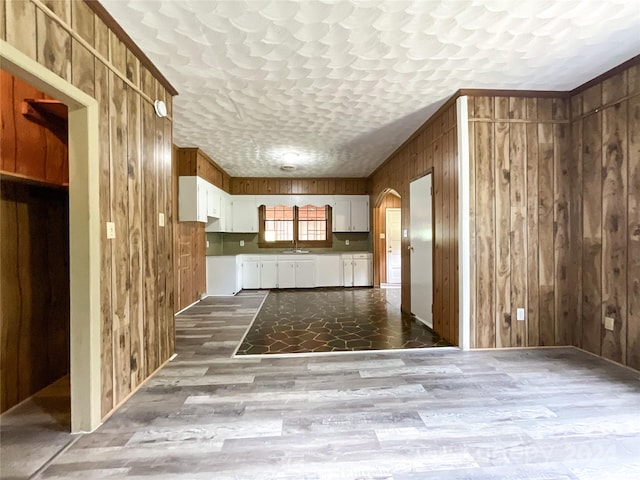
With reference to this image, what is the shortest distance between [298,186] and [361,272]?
2.59 metres

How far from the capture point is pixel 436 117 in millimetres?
3277

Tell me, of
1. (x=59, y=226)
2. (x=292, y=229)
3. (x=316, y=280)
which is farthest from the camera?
→ (x=292, y=229)

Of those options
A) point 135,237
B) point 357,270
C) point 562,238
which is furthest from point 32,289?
point 357,270

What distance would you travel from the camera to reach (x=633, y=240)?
2.36m

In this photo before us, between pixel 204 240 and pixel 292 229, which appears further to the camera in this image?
pixel 292 229

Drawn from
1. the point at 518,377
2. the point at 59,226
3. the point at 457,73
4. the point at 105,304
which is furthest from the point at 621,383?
the point at 59,226

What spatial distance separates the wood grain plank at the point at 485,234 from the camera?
2834 millimetres

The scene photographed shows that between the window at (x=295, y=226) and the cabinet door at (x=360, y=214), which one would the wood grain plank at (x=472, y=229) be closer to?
the cabinet door at (x=360, y=214)

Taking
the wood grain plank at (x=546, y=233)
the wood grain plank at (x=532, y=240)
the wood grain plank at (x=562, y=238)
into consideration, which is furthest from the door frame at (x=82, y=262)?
the wood grain plank at (x=562, y=238)

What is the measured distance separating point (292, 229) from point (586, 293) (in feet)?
17.8

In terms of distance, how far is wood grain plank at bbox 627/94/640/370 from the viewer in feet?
7.61

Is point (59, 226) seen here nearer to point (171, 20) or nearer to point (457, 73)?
point (171, 20)

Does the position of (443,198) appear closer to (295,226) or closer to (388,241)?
(388,241)

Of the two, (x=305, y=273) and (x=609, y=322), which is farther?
(x=305, y=273)
